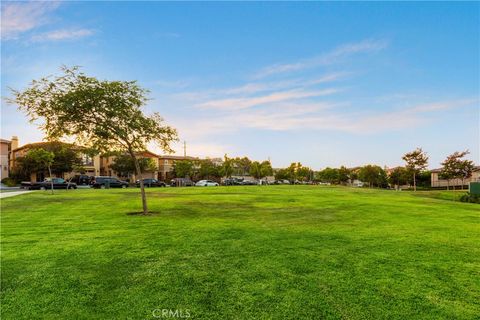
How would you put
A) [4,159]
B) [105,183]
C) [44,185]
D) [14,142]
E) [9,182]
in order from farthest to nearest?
[14,142] < [4,159] < [9,182] < [105,183] < [44,185]

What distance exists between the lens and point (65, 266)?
19.7 feet

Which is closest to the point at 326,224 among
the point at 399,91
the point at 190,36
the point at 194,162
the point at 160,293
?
the point at 160,293

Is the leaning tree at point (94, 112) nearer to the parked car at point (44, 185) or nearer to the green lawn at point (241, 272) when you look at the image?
the green lawn at point (241, 272)

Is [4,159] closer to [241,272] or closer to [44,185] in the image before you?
[44,185]

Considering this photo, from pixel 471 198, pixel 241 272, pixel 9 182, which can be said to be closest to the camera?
pixel 241 272

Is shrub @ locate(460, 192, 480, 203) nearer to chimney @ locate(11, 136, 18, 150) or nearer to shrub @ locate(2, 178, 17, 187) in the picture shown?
shrub @ locate(2, 178, 17, 187)

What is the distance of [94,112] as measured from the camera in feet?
41.9

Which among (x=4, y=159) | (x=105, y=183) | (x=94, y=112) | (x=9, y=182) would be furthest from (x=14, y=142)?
(x=94, y=112)

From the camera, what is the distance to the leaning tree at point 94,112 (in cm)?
1191

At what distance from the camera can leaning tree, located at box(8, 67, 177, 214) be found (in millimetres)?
11914

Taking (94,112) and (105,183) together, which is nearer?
(94,112)

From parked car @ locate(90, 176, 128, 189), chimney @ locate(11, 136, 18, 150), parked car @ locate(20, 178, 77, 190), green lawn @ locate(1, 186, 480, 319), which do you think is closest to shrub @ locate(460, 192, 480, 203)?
green lawn @ locate(1, 186, 480, 319)

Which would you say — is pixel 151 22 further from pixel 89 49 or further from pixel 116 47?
pixel 89 49

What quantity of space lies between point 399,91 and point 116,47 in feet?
79.5
